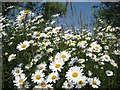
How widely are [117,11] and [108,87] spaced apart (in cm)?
287

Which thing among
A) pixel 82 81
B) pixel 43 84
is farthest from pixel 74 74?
pixel 43 84

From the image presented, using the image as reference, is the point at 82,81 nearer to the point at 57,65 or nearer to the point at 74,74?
the point at 74,74

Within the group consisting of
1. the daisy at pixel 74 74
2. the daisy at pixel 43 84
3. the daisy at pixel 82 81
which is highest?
the daisy at pixel 74 74

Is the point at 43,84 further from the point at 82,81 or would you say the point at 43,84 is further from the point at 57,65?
the point at 82,81

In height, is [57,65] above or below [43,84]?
above

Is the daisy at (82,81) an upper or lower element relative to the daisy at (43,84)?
upper

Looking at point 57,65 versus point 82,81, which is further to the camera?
point 57,65

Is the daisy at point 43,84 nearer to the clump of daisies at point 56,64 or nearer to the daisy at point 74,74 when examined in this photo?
the clump of daisies at point 56,64

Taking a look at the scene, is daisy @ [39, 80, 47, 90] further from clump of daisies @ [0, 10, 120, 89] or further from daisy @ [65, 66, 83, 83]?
daisy @ [65, 66, 83, 83]

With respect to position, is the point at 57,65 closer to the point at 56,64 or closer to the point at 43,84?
the point at 56,64

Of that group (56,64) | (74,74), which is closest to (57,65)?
(56,64)

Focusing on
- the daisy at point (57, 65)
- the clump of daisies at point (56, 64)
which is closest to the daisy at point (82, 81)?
the clump of daisies at point (56, 64)

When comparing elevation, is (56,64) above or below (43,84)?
above

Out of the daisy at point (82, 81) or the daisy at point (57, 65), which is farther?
the daisy at point (57, 65)
